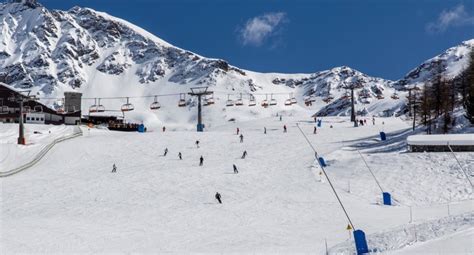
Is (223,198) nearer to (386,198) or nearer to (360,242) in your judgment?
(386,198)

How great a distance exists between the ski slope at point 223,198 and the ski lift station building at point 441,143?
49.5 inches

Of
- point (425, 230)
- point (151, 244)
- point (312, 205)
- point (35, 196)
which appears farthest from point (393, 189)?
point (35, 196)

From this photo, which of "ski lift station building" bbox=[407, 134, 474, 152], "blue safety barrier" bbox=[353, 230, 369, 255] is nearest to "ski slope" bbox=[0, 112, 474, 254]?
"blue safety barrier" bbox=[353, 230, 369, 255]

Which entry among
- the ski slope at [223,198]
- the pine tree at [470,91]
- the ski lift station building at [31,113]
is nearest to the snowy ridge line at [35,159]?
the ski slope at [223,198]

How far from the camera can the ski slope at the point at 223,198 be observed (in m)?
22.7

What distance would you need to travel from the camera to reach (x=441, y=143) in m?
40.6

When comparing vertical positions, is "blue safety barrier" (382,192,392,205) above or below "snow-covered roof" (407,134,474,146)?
below

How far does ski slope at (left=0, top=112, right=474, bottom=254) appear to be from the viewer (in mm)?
22731

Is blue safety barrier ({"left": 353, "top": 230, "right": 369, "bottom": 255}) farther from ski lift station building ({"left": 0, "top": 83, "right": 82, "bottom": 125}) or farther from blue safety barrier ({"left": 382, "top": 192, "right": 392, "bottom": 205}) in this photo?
ski lift station building ({"left": 0, "top": 83, "right": 82, "bottom": 125})

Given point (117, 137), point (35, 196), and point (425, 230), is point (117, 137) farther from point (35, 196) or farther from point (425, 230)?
point (425, 230)

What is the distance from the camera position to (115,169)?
43344mm

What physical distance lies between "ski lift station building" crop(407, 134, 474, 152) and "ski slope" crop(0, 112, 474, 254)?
49.5 inches

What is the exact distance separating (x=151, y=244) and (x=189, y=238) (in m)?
1.94

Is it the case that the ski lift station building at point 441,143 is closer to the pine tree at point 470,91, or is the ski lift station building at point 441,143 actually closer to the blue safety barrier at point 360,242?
the pine tree at point 470,91
